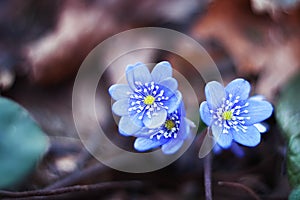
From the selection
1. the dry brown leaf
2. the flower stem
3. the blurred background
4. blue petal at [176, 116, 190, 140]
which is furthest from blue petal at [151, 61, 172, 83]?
the dry brown leaf

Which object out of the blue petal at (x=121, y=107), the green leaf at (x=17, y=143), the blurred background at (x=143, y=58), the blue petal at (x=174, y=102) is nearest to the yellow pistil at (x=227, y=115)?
the blue petal at (x=174, y=102)

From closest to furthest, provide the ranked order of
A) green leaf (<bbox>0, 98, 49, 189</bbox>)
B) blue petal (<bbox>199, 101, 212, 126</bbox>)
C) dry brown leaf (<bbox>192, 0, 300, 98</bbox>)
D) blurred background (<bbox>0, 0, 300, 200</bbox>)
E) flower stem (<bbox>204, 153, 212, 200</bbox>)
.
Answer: blue petal (<bbox>199, 101, 212, 126</bbox>)
flower stem (<bbox>204, 153, 212, 200</bbox>)
green leaf (<bbox>0, 98, 49, 189</bbox>)
blurred background (<bbox>0, 0, 300, 200</bbox>)
dry brown leaf (<bbox>192, 0, 300, 98</bbox>)

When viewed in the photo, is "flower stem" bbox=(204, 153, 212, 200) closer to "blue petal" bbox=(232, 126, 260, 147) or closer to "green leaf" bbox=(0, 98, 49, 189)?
"blue petal" bbox=(232, 126, 260, 147)

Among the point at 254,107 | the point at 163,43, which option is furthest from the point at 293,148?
the point at 163,43

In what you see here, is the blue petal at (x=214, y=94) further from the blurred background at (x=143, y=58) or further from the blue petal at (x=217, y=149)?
the blurred background at (x=143, y=58)

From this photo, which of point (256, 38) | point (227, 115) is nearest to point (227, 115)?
point (227, 115)

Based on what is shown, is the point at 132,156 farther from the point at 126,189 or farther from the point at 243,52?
the point at 243,52

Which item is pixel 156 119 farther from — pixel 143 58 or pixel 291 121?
pixel 143 58
